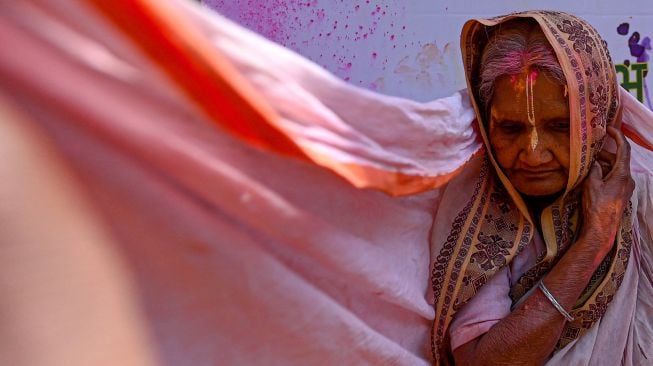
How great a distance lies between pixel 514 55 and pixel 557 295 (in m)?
0.62

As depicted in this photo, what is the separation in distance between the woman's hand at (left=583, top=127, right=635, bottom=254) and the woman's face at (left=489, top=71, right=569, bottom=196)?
8cm

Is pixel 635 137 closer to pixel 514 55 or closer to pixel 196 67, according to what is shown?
pixel 514 55

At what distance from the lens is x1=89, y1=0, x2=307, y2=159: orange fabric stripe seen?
3.86 ft

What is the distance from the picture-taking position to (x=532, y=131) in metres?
1.92

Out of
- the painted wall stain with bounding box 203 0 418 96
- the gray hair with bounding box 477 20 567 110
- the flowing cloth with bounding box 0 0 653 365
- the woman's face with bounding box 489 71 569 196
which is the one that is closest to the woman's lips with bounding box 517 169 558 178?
the woman's face with bounding box 489 71 569 196

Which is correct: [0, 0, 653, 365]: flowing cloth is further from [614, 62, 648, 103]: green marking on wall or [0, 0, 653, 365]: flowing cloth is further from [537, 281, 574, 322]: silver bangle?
[614, 62, 648, 103]: green marking on wall

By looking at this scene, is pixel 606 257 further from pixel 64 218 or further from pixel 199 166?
pixel 64 218

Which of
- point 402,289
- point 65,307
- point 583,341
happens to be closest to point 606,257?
point 583,341

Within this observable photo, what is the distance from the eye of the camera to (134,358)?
1291mm

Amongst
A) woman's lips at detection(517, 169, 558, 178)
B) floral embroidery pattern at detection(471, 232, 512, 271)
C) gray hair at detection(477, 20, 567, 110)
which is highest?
gray hair at detection(477, 20, 567, 110)

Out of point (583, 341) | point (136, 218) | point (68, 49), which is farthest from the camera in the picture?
point (583, 341)

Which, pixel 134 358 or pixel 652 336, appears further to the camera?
pixel 652 336

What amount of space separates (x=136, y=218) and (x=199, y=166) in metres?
Result: 0.14

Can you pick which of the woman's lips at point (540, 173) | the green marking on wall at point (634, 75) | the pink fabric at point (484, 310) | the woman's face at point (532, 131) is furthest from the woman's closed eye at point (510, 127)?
the green marking on wall at point (634, 75)
